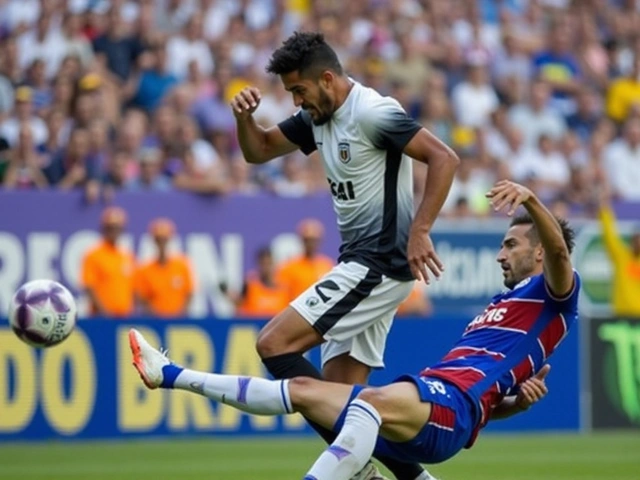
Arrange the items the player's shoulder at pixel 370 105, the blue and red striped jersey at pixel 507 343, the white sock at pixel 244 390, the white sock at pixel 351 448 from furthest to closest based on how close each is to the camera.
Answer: the player's shoulder at pixel 370 105 < the blue and red striped jersey at pixel 507 343 < the white sock at pixel 244 390 < the white sock at pixel 351 448

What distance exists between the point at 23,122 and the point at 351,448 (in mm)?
9805

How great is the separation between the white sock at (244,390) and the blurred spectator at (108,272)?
7890mm

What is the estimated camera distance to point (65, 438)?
1473 centimetres

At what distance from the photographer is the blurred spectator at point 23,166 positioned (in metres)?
16.0

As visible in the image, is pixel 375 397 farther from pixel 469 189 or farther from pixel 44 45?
pixel 469 189

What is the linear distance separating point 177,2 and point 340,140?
10706mm

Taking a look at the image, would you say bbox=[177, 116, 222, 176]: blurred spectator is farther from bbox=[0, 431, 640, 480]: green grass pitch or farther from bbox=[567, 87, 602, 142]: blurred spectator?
bbox=[567, 87, 602, 142]: blurred spectator

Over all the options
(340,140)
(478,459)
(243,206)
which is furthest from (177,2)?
(340,140)

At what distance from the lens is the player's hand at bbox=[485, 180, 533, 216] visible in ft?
24.4

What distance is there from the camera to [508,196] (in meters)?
7.46

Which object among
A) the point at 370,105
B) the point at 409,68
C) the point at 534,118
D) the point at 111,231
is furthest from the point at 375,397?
the point at 534,118

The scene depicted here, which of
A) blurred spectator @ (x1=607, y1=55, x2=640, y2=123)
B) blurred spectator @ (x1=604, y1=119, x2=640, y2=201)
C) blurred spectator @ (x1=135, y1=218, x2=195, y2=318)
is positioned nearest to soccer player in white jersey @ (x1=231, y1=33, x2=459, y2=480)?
blurred spectator @ (x1=135, y1=218, x2=195, y2=318)

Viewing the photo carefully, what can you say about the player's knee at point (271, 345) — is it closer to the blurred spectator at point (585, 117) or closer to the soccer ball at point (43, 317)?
the soccer ball at point (43, 317)

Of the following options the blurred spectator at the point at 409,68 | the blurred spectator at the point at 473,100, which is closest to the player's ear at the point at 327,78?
the blurred spectator at the point at 409,68
